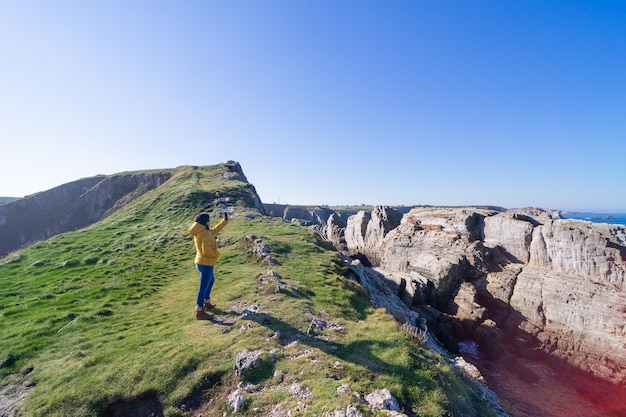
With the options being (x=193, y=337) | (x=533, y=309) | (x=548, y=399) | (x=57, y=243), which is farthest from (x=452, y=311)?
(x=57, y=243)

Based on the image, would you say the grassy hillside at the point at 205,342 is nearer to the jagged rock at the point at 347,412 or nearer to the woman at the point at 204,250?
the jagged rock at the point at 347,412

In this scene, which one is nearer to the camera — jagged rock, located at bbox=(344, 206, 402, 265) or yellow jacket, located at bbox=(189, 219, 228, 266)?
yellow jacket, located at bbox=(189, 219, 228, 266)

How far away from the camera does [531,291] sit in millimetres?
41750

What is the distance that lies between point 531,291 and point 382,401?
45.5 meters

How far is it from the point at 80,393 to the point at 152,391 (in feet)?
8.37

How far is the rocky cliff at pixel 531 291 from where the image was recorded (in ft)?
114

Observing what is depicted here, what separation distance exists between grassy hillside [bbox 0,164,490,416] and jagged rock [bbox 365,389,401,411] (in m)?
0.35

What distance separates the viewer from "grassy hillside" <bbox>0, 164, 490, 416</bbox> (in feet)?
30.3

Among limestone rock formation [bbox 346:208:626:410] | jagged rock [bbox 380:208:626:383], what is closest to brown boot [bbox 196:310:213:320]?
limestone rock formation [bbox 346:208:626:410]

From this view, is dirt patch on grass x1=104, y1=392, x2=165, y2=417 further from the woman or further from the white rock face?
the white rock face

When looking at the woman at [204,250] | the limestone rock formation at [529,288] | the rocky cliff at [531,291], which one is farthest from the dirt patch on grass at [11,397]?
the rocky cliff at [531,291]

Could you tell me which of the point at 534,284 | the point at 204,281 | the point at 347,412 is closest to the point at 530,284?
the point at 534,284

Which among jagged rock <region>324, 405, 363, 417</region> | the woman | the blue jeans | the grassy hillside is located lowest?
the grassy hillside

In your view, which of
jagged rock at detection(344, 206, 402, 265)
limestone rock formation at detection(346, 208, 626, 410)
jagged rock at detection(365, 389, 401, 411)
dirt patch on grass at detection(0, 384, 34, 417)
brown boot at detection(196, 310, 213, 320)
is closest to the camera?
jagged rock at detection(365, 389, 401, 411)
